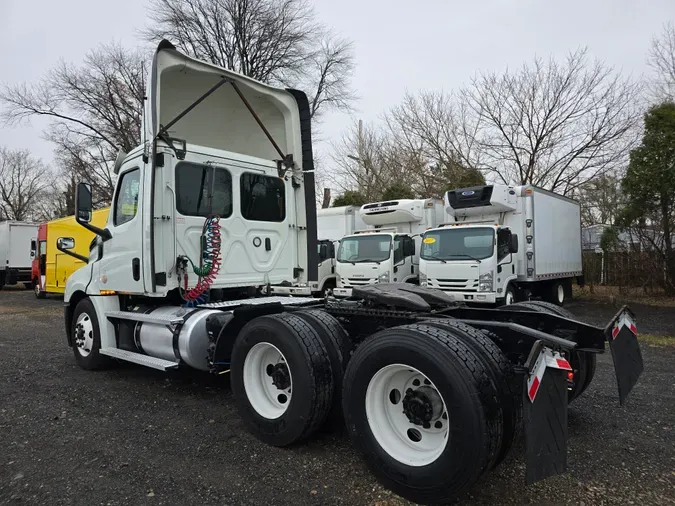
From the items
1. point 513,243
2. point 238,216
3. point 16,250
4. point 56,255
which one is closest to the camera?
point 238,216

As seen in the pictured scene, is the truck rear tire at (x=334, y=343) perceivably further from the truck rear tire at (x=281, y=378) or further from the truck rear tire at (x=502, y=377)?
the truck rear tire at (x=502, y=377)

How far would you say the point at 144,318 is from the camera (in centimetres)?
548

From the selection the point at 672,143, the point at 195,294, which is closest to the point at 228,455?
the point at 195,294

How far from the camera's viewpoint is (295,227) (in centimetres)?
655

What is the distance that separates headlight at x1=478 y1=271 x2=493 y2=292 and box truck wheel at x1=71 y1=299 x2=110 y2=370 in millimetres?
7723

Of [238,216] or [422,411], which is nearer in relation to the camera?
[422,411]

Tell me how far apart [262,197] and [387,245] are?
23.2 ft

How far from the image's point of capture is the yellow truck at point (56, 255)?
17.4 m

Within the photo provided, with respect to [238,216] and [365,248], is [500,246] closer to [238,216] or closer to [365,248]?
[365,248]

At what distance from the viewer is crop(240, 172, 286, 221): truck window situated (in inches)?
235

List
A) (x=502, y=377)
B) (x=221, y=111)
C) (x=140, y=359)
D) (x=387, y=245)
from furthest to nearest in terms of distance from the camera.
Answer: (x=387, y=245), (x=221, y=111), (x=140, y=359), (x=502, y=377)

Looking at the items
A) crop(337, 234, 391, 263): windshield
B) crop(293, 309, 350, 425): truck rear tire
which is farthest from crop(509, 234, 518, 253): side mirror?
crop(293, 309, 350, 425): truck rear tire

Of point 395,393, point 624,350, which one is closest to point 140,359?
point 395,393

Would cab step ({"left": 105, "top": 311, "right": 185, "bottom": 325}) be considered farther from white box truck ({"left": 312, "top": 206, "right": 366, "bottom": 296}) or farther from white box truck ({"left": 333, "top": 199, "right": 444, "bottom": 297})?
white box truck ({"left": 312, "top": 206, "right": 366, "bottom": 296})
